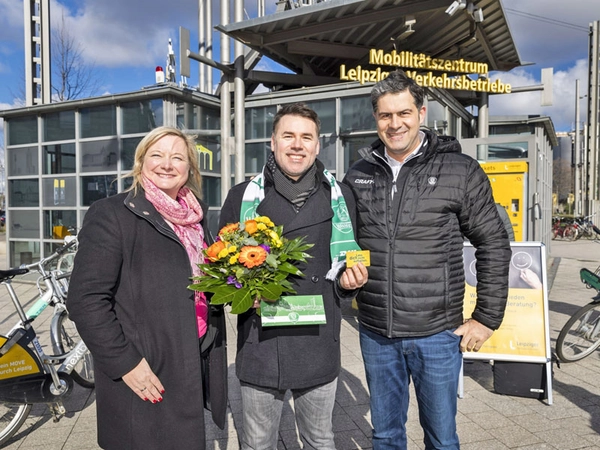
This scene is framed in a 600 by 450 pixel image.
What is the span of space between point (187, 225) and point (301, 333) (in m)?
0.74

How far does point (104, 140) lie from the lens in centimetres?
942

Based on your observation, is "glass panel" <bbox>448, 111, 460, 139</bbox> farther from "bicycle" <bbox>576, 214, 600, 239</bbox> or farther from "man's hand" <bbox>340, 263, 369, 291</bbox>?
"bicycle" <bbox>576, 214, 600, 239</bbox>

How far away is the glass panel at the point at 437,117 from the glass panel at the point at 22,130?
8548 millimetres

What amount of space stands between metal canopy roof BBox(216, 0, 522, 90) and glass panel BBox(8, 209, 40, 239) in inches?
236

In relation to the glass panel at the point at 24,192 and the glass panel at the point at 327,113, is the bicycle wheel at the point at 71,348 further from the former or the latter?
the glass panel at the point at 24,192

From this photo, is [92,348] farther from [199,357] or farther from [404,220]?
[404,220]

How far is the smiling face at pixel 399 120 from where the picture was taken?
2252 millimetres

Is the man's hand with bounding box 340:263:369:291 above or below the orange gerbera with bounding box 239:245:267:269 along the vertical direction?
below

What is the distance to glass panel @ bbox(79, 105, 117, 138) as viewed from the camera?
30.7ft

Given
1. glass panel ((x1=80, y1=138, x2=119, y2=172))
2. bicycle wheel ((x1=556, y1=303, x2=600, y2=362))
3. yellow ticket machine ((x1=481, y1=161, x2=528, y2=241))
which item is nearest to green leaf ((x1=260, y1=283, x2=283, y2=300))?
bicycle wheel ((x1=556, y1=303, x2=600, y2=362))

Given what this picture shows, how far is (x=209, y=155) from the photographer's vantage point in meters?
9.59

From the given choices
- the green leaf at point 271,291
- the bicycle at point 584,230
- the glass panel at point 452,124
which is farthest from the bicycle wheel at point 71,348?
the bicycle at point 584,230

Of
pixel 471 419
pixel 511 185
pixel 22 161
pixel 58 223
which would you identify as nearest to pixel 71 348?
pixel 471 419

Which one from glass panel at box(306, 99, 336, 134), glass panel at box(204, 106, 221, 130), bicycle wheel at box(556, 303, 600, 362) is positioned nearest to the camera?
bicycle wheel at box(556, 303, 600, 362)
